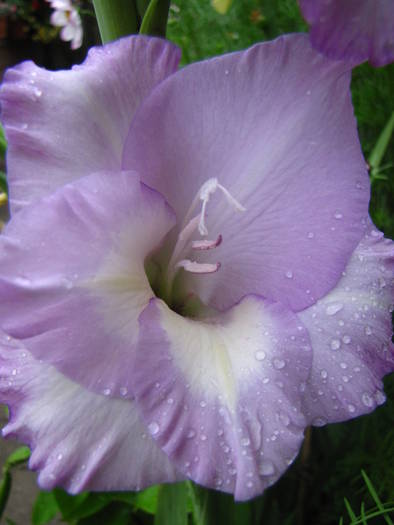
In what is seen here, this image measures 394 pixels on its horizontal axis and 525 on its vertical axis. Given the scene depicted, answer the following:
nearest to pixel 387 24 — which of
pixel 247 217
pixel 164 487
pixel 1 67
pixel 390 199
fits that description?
pixel 247 217

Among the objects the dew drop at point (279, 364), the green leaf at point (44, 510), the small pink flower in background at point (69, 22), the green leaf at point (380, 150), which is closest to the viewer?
the dew drop at point (279, 364)

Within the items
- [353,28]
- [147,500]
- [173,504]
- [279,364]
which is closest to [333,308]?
[279,364]

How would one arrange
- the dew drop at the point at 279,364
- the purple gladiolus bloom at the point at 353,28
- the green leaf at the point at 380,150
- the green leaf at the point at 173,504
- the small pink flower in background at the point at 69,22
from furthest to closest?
the small pink flower in background at the point at 69,22
the green leaf at the point at 380,150
the green leaf at the point at 173,504
the dew drop at the point at 279,364
the purple gladiolus bloom at the point at 353,28

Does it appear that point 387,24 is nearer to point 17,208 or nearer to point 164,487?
point 17,208

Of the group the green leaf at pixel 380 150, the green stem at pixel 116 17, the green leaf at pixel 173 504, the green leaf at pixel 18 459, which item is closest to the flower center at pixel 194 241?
the green stem at pixel 116 17

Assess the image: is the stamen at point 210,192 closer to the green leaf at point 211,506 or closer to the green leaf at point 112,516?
the green leaf at point 211,506

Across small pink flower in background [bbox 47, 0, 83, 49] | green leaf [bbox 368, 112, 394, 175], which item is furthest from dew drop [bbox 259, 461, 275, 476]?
small pink flower in background [bbox 47, 0, 83, 49]
